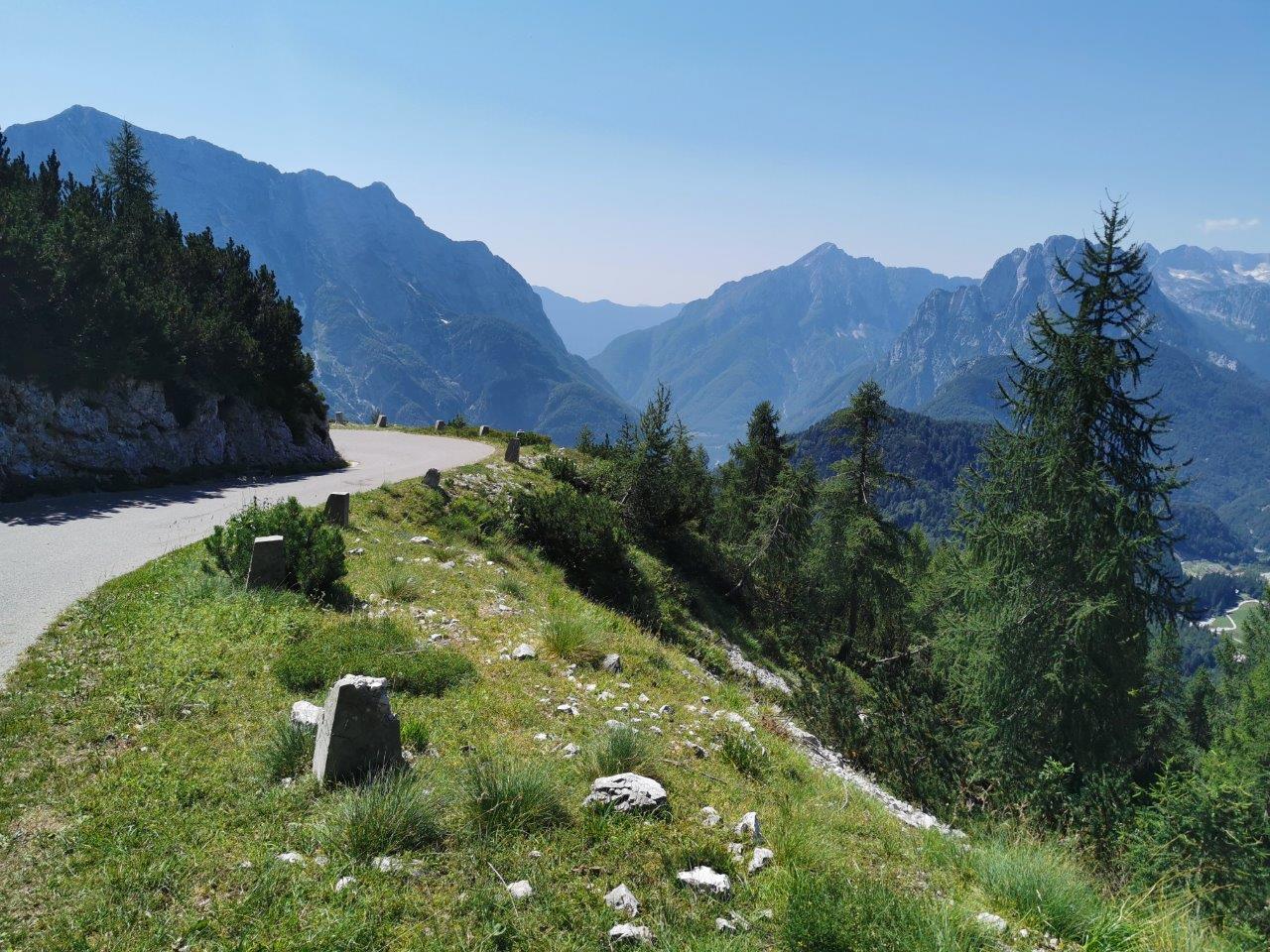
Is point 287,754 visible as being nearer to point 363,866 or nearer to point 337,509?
point 363,866

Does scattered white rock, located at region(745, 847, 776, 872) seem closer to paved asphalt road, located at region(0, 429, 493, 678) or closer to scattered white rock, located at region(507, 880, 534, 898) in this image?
scattered white rock, located at region(507, 880, 534, 898)

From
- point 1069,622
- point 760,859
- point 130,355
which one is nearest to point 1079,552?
point 1069,622

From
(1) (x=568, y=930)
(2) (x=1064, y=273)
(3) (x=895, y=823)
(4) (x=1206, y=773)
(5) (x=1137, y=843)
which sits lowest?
(4) (x=1206, y=773)

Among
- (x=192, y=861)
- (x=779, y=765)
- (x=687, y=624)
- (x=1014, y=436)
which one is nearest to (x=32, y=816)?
(x=192, y=861)

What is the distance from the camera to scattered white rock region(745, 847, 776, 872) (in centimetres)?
500

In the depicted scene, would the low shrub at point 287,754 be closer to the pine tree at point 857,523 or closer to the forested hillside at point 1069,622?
the forested hillside at point 1069,622

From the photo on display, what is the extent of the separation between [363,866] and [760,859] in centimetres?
295

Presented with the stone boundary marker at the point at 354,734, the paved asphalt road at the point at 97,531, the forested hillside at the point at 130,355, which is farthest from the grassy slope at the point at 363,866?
the forested hillside at the point at 130,355

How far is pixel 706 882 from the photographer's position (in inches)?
183

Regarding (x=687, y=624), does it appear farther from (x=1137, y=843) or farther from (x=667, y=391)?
(x=1137, y=843)

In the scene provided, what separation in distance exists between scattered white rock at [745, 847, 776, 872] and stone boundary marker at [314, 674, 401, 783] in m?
3.01

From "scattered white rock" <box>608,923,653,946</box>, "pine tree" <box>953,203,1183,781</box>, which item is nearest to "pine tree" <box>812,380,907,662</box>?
"pine tree" <box>953,203,1183,781</box>

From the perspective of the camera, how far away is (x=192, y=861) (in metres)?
4.26

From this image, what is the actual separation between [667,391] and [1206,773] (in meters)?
18.0
